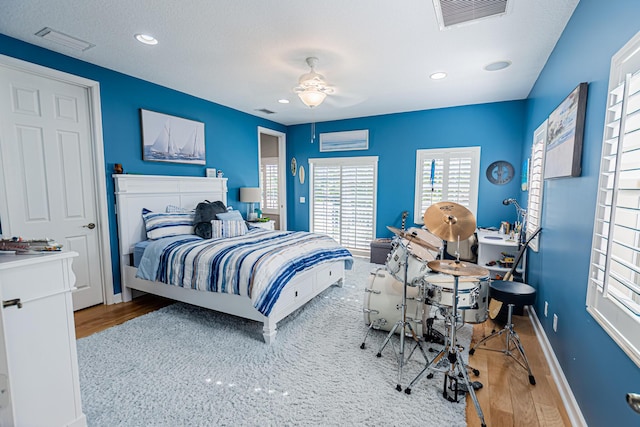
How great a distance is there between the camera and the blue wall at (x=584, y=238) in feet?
4.36

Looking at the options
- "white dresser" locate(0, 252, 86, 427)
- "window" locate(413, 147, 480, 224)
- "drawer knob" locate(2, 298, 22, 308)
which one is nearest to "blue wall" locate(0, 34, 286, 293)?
"white dresser" locate(0, 252, 86, 427)

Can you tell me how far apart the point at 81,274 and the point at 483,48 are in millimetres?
4737

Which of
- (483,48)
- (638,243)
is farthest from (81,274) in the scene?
(483,48)

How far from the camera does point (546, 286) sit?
98.7 inches

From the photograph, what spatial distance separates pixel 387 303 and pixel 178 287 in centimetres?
213

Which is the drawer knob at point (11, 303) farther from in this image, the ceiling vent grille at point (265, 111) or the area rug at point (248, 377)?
the ceiling vent grille at point (265, 111)

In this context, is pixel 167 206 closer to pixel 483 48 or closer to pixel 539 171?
pixel 483 48

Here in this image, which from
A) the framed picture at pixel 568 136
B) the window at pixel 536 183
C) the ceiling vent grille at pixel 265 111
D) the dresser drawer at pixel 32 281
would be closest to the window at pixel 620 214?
the framed picture at pixel 568 136

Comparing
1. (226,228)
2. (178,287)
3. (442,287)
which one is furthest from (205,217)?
(442,287)

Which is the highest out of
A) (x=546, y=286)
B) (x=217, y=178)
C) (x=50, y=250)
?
(x=217, y=178)

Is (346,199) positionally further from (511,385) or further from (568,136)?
(511,385)

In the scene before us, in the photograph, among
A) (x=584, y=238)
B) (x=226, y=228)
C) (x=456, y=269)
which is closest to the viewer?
(x=584, y=238)

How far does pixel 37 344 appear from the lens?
1.38 m

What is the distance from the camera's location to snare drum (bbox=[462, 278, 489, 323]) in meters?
2.31
